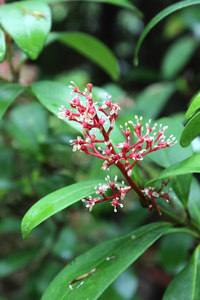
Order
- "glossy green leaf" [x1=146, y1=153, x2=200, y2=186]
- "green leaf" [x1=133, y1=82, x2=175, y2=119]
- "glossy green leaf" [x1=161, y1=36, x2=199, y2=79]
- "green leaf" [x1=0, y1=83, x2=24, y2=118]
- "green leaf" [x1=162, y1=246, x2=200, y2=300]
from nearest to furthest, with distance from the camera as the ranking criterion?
1. "glossy green leaf" [x1=146, y1=153, x2=200, y2=186]
2. "green leaf" [x1=162, y1=246, x2=200, y2=300]
3. "green leaf" [x1=0, y1=83, x2=24, y2=118]
4. "green leaf" [x1=133, y1=82, x2=175, y2=119]
5. "glossy green leaf" [x1=161, y1=36, x2=199, y2=79]

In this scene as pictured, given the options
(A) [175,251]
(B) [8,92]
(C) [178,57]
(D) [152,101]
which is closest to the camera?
(B) [8,92]

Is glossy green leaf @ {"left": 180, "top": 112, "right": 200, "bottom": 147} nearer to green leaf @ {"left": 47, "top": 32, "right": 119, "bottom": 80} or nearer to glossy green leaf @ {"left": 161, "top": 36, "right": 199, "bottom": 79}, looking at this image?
green leaf @ {"left": 47, "top": 32, "right": 119, "bottom": 80}

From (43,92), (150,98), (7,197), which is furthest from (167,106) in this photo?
(43,92)

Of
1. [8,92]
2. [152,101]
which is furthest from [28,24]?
[152,101]

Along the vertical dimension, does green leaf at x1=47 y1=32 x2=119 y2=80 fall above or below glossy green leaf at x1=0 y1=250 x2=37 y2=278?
above

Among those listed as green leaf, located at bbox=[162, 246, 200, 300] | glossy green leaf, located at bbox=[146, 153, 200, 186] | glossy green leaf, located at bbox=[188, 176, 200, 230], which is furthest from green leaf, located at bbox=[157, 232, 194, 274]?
glossy green leaf, located at bbox=[146, 153, 200, 186]

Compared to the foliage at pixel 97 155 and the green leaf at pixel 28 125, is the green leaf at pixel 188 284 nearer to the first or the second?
the foliage at pixel 97 155

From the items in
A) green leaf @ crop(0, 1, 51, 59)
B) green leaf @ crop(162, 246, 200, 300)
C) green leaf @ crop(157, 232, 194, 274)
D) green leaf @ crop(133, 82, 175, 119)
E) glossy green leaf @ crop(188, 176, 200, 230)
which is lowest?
green leaf @ crop(157, 232, 194, 274)

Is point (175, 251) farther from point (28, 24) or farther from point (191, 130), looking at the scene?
point (28, 24)
